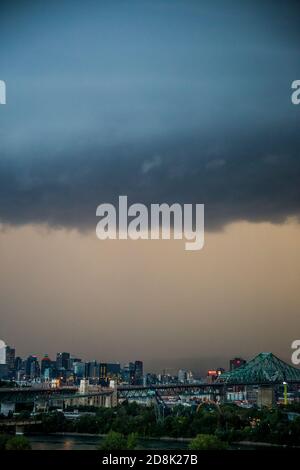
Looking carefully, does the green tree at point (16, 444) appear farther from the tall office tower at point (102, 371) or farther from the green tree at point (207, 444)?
the tall office tower at point (102, 371)

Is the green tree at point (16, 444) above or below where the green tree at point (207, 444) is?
above

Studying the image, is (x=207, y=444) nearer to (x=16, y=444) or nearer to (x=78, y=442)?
(x=16, y=444)

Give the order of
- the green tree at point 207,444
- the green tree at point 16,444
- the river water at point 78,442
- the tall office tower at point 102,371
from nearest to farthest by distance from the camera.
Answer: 1. the green tree at point 16,444
2. the green tree at point 207,444
3. the river water at point 78,442
4. the tall office tower at point 102,371

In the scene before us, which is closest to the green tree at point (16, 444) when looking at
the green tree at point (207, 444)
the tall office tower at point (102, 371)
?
the green tree at point (207, 444)

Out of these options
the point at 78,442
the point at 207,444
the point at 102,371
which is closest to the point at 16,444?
the point at 207,444

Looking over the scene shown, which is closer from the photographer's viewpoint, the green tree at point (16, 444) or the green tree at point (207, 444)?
the green tree at point (16, 444)

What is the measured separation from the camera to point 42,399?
14.3 meters

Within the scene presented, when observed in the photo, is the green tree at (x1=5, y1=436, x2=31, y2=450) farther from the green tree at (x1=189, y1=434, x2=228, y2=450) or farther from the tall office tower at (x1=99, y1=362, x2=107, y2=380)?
the tall office tower at (x1=99, y1=362, x2=107, y2=380)

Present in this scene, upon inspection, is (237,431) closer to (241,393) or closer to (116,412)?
(116,412)


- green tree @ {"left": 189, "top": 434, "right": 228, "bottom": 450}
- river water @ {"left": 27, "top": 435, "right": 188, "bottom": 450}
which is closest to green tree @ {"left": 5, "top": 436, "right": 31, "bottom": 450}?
green tree @ {"left": 189, "top": 434, "right": 228, "bottom": 450}
